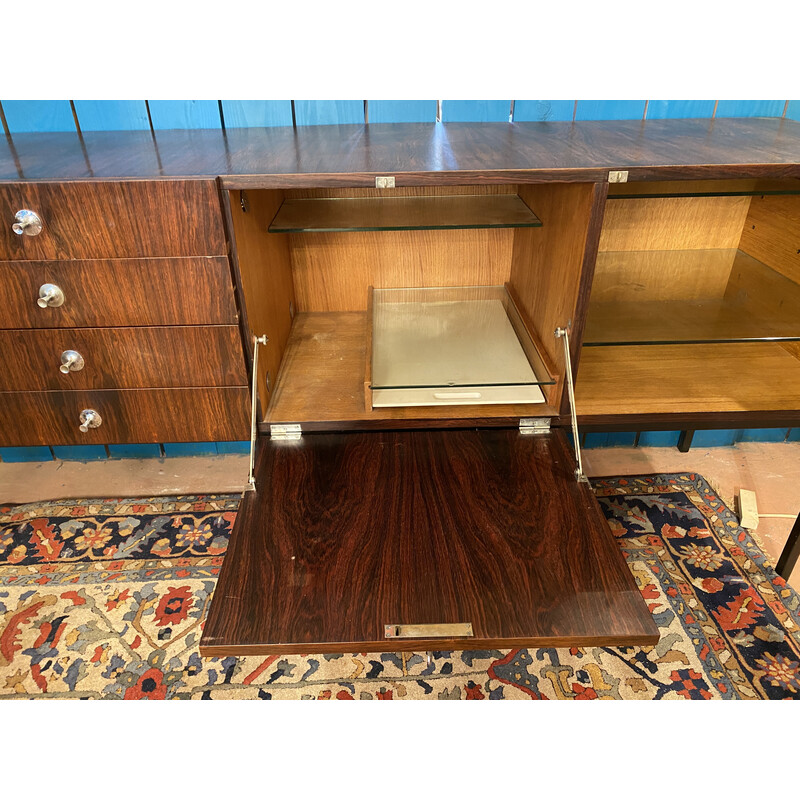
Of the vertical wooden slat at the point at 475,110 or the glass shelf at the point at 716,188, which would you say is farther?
the vertical wooden slat at the point at 475,110

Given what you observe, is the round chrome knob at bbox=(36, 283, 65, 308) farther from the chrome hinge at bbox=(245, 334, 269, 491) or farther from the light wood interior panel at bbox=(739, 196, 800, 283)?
the light wood interior panel at bbox=(739, 196, 800, 283)

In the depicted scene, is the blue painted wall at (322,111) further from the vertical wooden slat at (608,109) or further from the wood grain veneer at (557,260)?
the wood grain veneer at (557,260)

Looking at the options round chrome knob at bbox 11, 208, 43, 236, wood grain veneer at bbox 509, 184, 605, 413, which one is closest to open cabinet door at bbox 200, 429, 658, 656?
wood grain veneer at bbox 509, 184, 605, 413

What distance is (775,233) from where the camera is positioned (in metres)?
1.37

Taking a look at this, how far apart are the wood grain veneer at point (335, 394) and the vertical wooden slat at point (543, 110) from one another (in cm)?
63

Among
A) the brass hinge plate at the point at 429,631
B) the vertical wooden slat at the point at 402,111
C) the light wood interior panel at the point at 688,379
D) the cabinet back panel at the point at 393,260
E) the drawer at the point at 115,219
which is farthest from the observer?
the cabinet back panel at the point at 393,260

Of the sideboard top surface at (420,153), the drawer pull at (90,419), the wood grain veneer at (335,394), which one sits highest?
the sideboard top surface at (420,153)

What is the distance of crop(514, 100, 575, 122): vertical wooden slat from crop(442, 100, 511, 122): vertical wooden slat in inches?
1.1

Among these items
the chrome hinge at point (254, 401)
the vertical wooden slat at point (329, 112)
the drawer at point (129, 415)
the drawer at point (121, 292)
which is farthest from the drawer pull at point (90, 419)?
the vertical wooden slat at point (329, 112)

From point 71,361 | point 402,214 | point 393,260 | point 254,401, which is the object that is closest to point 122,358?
Result: point 71,361

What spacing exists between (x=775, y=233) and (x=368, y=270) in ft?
3.20

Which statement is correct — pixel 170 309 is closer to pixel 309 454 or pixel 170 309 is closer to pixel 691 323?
pixel 309 454

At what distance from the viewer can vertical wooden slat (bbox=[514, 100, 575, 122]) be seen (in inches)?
53.6

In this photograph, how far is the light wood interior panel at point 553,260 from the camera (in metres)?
1.04
